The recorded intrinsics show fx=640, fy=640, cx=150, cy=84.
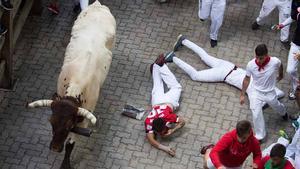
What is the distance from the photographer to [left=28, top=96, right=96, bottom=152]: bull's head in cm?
879

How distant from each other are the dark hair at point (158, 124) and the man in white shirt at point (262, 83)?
127cm

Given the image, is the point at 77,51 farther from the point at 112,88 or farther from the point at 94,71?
the point at 112,88

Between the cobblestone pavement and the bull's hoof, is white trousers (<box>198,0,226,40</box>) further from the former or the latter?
the bull's hoof

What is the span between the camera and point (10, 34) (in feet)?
35.0

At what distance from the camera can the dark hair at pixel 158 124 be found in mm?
10012

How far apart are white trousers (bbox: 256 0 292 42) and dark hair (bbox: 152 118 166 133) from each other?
334 centimetres

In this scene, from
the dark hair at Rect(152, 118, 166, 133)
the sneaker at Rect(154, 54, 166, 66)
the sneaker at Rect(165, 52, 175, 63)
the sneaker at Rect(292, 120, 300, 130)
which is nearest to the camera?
the sneaker at Rect(292, 120, 300, 130)

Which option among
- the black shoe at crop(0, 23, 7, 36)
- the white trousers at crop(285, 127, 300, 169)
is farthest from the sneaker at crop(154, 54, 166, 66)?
the white trousers at crop(285, 127, 300, 169)

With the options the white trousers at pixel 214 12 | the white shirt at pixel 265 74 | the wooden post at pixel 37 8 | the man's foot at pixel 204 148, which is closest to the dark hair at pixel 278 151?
the man's foot at pixel 204 148

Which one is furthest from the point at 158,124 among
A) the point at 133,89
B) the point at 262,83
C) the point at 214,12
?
the point at 214,12

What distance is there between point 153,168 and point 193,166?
0.63 meters

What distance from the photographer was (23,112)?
10.9 meters

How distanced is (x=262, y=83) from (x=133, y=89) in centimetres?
249

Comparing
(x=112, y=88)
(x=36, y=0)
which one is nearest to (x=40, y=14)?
(x=36, y=0)
